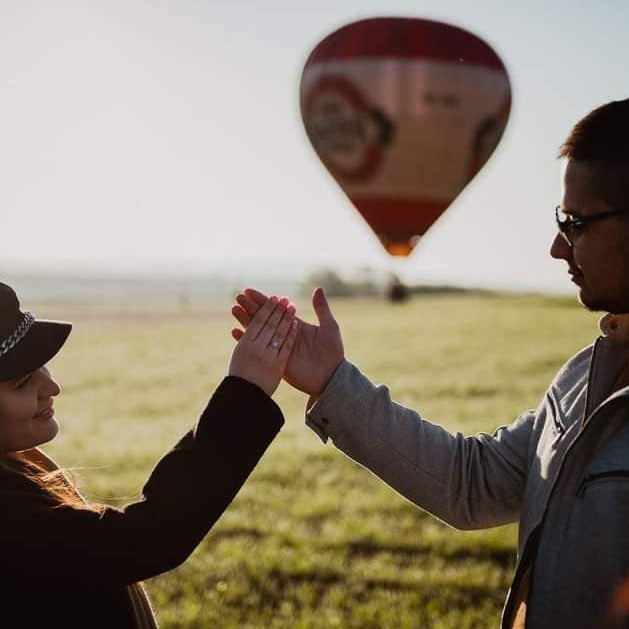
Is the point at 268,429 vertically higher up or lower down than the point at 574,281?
lower down

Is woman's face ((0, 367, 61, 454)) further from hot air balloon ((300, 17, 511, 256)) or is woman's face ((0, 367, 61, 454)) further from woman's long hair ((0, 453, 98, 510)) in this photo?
hot air balloon ((300, 17, 511, 256))

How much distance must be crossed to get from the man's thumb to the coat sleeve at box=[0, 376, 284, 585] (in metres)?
0.50

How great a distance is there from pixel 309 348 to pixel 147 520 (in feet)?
2.36

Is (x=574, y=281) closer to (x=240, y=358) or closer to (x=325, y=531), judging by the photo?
(x=240, y=358)

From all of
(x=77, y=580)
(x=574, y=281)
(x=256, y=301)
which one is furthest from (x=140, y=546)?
(x=574, y=281)

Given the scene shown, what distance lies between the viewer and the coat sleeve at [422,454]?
242 centimetres

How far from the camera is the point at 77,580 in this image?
1911 mm

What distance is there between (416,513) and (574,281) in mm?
5516

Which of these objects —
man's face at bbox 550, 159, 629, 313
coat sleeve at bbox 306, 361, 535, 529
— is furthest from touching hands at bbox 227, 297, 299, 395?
man's face at bbox 550, 159, 629, 313

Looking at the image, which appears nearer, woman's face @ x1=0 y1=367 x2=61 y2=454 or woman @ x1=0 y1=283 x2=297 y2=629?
woman @ x1=0 y1=283 x2=297 y2=629

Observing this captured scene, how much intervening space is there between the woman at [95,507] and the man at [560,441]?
0.99 ft

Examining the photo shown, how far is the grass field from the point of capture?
538 cm

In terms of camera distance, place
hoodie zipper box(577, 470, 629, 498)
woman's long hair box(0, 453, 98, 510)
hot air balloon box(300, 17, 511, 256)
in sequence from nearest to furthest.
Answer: hoodie zipper box(577, 470, 629, 498), woman's long hair box(0, 453, 98, 510), hot air balloon box(300, 17, 511, 256)

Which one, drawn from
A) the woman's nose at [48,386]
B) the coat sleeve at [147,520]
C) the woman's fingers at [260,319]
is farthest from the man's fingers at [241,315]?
the woman's nose at [48,386]
